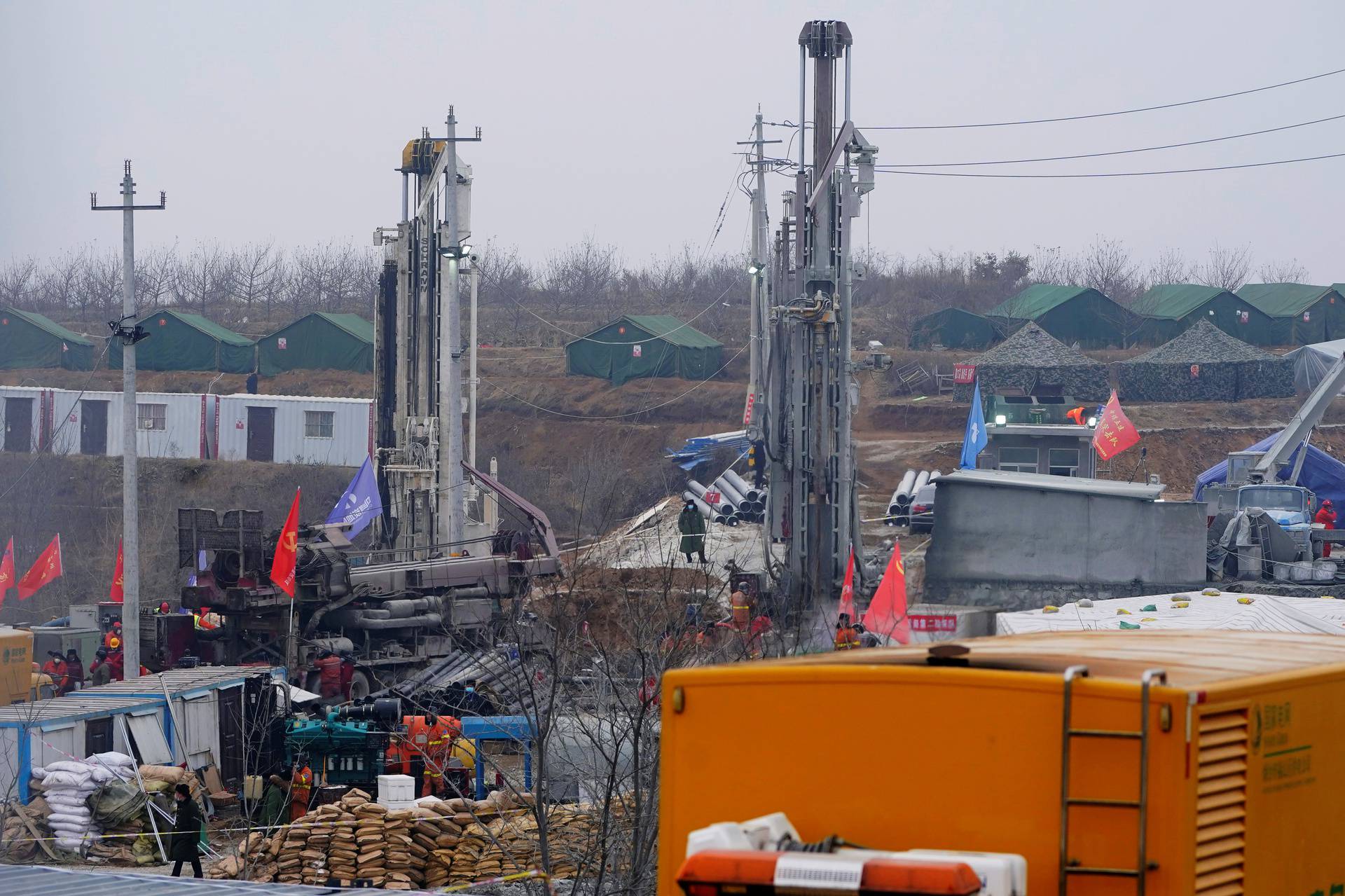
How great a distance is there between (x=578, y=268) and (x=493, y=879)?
89.9 m

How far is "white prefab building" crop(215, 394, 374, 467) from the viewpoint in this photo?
5416 cm

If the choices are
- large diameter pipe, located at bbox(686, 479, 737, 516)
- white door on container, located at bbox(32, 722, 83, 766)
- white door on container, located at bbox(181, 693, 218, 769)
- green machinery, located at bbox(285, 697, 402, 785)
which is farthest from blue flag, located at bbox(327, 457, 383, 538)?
large diameter pipe, located at bbox(686, 479, 737, 516)

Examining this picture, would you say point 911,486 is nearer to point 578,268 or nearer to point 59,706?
point 59,706

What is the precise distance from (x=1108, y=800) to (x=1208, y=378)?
6063 centimetres

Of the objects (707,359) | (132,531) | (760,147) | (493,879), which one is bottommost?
(493,879)

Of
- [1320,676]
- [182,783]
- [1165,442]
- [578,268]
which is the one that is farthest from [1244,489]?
[578,268]

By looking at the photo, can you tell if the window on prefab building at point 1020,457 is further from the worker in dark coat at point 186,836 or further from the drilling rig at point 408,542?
the worker in dark coat at point 186,836

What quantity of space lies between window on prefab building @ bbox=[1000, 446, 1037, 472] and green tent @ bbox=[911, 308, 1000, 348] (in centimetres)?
2982

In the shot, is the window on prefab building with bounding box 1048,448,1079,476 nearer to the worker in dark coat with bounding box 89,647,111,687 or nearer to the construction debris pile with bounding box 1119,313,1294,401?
the construction debris pile with bounding box 1119,313,1294,401

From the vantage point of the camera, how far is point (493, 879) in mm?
13367

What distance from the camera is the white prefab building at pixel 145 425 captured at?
184 feet

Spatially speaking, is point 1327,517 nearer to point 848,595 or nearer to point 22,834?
point 848,595

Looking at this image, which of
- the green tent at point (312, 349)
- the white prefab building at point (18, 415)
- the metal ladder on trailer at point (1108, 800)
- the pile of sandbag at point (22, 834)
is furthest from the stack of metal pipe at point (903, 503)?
the metal ladder on trailer at point (1108, 800)

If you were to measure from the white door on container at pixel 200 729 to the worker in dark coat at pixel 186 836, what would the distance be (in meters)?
4.80
